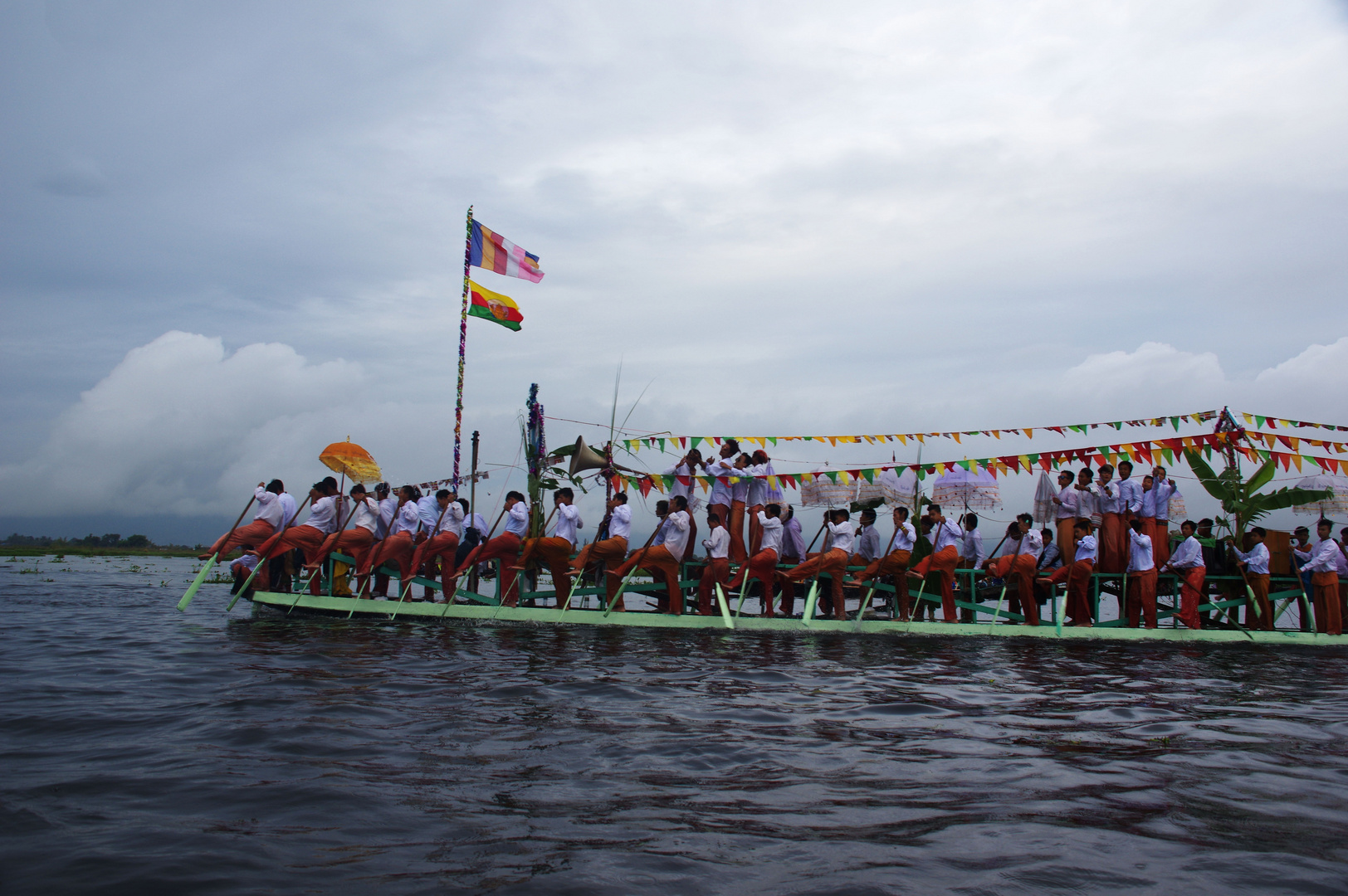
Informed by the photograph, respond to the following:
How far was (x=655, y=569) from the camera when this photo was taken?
15.7 metres

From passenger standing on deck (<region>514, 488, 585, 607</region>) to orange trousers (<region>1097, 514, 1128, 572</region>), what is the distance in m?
9.91

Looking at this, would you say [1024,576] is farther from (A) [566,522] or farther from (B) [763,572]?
(A) [566,522]

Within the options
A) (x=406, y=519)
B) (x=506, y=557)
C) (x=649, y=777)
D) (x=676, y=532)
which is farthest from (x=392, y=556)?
(x=649, y=777)

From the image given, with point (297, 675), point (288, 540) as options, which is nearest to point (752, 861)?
point (297, 675)

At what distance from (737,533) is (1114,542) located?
714cm

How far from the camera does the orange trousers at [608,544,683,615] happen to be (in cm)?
1510

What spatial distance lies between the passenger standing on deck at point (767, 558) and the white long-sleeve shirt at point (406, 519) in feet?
20.0

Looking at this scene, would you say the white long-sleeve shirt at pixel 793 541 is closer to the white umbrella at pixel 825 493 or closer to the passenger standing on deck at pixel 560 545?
the white umbrella at pixel 825 493

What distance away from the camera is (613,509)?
15492 mm

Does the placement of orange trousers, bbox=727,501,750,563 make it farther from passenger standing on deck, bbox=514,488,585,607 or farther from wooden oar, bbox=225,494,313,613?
wooden oar, bbox=225,494,313,613

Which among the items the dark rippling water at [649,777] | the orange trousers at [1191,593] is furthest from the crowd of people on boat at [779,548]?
the dark rippling water at [649,777]

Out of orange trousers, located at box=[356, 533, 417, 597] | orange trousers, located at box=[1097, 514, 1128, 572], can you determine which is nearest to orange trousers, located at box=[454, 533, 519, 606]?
orange trousers, located at box=[356, 533, 417, 597]

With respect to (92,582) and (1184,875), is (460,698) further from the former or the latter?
(92,582)

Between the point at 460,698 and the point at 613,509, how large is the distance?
24.4ft
